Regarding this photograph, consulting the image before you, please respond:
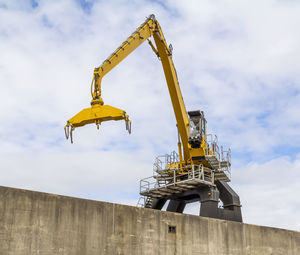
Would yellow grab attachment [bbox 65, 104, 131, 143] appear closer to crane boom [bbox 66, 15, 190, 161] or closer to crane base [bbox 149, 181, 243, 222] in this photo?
crane boom [bbox 66, 15, 190, 161]

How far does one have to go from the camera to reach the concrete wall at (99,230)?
476 inches

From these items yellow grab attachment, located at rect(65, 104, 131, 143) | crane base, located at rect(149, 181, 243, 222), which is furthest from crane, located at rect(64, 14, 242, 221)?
yellow grab attachment, located at rect(65, 104, 131, 143)

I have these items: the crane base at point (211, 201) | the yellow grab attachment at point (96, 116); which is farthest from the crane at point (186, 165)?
the yellow grab attachment at point (96, 116)

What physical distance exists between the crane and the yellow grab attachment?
16.7ft

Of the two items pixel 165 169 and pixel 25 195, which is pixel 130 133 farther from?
pixel 165 169

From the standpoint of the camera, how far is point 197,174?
25.2 m

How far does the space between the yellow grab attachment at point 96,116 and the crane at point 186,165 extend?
5080mm

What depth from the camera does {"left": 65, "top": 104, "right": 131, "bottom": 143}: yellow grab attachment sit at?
1684cm

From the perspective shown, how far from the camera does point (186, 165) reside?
2570 cm

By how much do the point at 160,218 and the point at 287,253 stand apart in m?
8.30

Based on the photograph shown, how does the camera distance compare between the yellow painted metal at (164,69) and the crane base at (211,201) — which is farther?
the crane base at (211,201)

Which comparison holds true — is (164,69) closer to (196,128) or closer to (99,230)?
(196,128)

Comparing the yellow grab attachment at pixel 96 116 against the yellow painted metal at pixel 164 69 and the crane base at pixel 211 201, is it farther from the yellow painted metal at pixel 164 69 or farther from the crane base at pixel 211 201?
the crane base at pixel 211 201

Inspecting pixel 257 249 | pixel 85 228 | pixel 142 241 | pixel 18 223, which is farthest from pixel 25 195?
pixel 257 249
